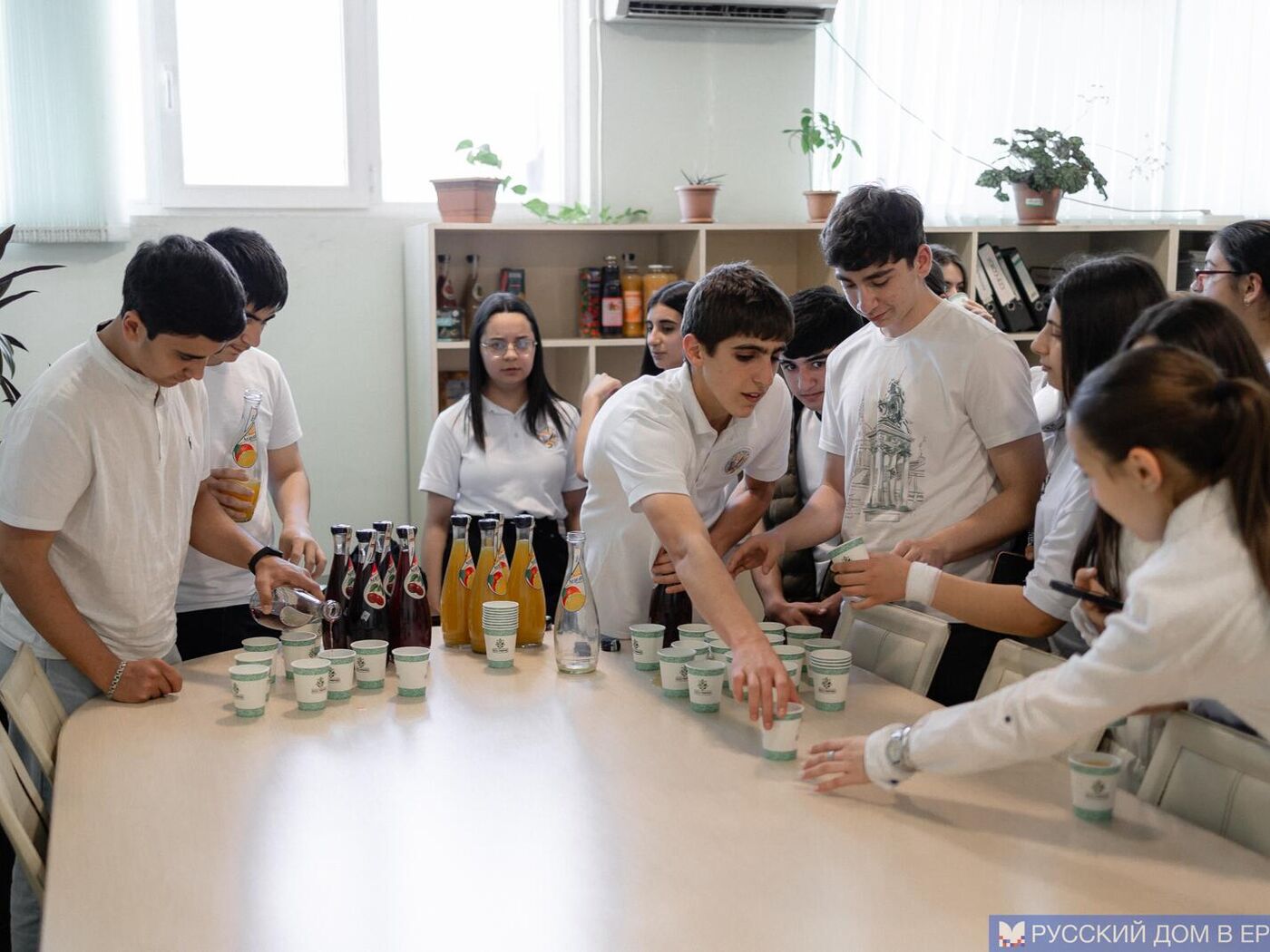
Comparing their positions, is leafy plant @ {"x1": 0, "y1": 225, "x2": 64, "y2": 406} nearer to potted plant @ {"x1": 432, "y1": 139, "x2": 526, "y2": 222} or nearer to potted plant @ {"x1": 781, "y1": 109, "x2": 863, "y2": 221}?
potted plant @ {"x1": 432, "y1": 139, "x2": 526, "y2": 222}

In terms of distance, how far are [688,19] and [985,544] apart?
275cm

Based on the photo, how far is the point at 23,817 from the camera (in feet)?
5.80

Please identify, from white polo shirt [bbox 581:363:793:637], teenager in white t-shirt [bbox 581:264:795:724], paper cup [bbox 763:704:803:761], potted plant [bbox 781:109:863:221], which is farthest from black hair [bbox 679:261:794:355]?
potted plant [bbox 781:109:863:221]

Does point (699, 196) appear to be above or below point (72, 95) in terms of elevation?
below

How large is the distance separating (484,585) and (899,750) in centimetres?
102

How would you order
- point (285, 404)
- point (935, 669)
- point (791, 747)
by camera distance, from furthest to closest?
point (285, 404)
point (935, 669)
point (791, 747)

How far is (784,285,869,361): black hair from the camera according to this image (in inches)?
116

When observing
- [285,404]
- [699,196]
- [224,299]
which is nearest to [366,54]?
[699,196]

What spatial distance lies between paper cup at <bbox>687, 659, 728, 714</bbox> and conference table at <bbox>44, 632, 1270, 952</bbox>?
1.8 inches

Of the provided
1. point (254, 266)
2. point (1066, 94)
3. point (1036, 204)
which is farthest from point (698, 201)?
point (254, 266)

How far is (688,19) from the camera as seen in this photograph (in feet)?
14.6

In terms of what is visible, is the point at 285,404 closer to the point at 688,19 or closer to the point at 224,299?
the point at 224,299

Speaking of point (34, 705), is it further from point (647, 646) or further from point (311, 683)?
point (647, 646)

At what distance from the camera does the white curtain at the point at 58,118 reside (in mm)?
3850
